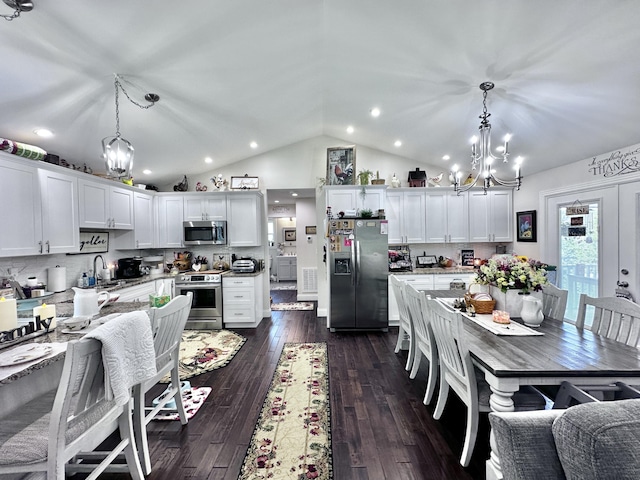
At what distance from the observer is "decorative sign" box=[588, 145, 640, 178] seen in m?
2.77

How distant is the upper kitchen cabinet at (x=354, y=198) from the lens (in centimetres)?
471

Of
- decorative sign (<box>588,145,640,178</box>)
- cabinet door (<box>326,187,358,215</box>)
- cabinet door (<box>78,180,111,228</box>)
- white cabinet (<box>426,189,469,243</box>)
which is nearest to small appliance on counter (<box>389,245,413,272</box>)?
white cabinet (<box>426,189,469,243</box>)

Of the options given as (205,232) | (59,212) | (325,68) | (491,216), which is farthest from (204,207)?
(491,216)

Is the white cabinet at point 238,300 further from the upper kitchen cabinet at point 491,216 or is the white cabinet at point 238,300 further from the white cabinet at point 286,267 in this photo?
the white cabinet at point 286,267

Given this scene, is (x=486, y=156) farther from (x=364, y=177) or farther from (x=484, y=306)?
(x=364, y=177)

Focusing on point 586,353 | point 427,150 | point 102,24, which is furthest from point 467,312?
point 102,24

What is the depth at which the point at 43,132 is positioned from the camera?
2.79 metres

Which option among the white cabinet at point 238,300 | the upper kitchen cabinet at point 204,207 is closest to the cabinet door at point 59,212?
the upper kitchen cabinet at point 204,207

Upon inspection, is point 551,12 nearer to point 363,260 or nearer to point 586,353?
point 586,353

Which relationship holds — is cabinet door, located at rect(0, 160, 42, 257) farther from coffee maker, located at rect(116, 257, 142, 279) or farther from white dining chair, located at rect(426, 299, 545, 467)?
white dining chair, located at rect(426, 299, 545, 467)

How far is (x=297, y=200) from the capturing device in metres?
7.27

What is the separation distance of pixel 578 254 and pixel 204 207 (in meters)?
5.35

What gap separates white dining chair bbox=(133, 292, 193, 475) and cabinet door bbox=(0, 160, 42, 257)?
1.89m

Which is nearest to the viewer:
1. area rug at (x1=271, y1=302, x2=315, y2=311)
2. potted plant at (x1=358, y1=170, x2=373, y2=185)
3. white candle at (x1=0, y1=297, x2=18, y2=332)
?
white candle at (x1=0, y1=297, x2=18, y2=332)
